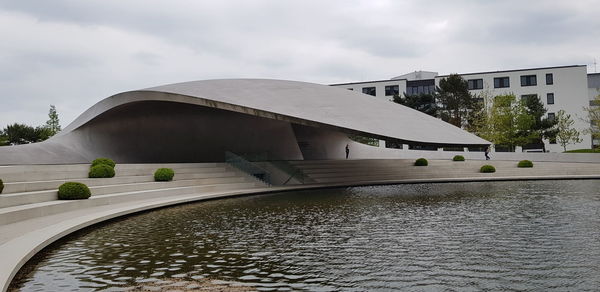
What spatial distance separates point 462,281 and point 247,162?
18.4 metres

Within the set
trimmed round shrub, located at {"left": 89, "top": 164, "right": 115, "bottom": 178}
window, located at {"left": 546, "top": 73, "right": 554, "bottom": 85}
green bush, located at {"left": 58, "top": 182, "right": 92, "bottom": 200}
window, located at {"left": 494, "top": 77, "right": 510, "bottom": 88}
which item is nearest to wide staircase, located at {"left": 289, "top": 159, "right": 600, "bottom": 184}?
trimmed round shrub, located at {"left": 89, "top": 164, "right": 115, "bottom": 178}

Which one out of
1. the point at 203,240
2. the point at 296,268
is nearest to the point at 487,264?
the point at 296,268


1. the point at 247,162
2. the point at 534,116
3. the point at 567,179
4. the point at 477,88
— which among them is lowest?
the point at 567,179

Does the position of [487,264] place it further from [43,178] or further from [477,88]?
[477,88]

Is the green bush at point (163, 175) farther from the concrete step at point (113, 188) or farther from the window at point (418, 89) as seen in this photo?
the window at point (418, 89)

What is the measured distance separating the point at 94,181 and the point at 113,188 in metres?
0.78

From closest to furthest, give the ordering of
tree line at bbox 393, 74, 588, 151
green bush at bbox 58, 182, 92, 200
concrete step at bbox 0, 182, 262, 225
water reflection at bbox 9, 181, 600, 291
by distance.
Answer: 1. water reflection at bbox 9, 181, 600, 291
2. concrete step at bbox 0, 182, 262, 225
3. green bush at bbox 58, 182, 92, 200
4. tree line at bbox 393, 74, 588, 151

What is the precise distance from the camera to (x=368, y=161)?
100 feet

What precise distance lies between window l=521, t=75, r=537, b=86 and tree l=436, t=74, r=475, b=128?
9279 millimetres

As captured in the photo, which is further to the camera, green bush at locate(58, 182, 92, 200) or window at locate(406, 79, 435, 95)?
window at locate(406, 79, 435, 95)

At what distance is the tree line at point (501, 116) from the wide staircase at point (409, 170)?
12.6 meters

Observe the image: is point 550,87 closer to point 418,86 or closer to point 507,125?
point 418,86

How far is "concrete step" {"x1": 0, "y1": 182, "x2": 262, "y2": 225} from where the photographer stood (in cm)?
1082

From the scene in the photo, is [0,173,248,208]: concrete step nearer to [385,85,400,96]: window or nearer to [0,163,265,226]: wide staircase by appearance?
[0,163,265,226]: wide staircase
